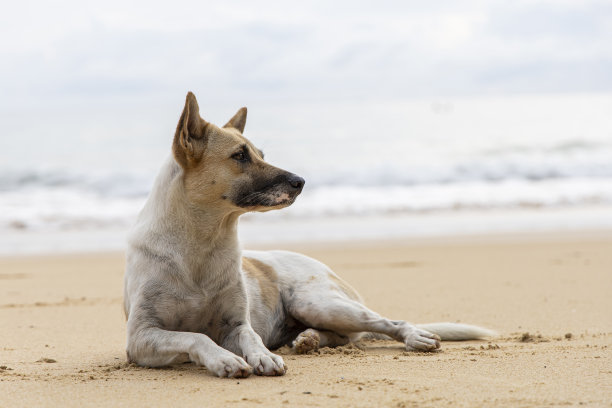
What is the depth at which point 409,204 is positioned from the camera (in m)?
18.0

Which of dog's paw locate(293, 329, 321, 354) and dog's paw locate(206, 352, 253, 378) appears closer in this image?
dog's paw locate(206, 352, 253, 378)

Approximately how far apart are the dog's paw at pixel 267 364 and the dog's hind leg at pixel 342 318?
1.14 meters

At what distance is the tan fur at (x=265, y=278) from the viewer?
5.46m

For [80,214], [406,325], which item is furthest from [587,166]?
[406,325]

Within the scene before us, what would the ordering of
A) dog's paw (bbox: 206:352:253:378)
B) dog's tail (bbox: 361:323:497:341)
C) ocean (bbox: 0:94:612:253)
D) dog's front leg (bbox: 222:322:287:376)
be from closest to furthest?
dog's paw (bbox: 206:352:253:378)
dog's front leg (bbox: 222:322:287:376)
dog's tail (bbox: 361:323:497:341)
ocean (bbox: 0:94:612:253)

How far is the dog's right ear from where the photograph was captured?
4.55 meters

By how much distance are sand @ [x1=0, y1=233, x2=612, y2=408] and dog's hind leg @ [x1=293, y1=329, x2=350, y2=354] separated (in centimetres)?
10

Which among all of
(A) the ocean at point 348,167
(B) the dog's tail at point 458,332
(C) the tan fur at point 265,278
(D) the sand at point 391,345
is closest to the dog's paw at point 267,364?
(D) the sand at point 391,345

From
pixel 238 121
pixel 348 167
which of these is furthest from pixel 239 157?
pixel 348 167

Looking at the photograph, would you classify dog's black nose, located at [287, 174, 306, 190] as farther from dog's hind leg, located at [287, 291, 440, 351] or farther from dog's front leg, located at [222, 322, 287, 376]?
dog's hind leg, located at [287, 291, 440, 351]

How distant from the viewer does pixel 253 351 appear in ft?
14.6

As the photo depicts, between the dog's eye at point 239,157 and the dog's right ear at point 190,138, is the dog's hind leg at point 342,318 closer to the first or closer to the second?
the dog's eye at point 239,157

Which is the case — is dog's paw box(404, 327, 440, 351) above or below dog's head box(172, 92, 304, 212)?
below

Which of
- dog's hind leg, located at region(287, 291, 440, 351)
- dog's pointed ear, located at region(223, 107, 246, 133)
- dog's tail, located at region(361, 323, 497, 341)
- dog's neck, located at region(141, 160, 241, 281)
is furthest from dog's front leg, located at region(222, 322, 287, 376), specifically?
dog's tail, located at region(361, 323, 497, 341)
